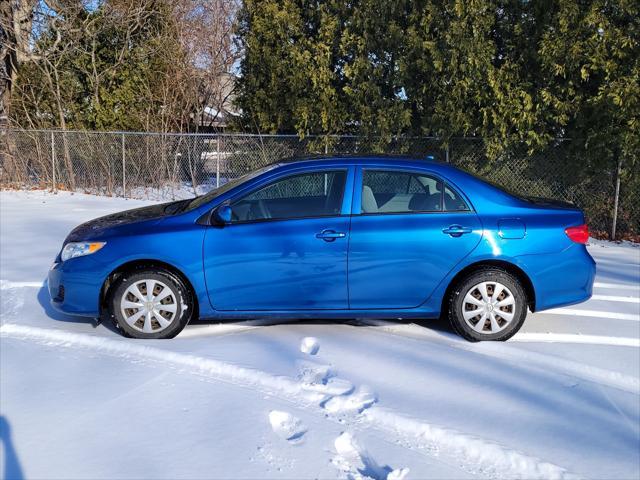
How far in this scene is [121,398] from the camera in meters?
3.65

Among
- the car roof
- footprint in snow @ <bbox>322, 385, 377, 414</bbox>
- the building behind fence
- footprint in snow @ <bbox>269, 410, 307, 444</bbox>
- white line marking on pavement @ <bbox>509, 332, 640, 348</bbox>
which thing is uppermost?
the building behind fence

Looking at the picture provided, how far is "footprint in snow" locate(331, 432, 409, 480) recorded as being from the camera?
2.88m

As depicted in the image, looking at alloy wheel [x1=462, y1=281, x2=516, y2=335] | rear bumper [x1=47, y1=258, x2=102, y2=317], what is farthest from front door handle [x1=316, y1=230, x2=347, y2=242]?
rear bumper [x1=47, y1=258, x2=102, y2=317]

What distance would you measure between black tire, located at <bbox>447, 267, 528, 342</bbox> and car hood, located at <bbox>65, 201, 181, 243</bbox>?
2.57 meters

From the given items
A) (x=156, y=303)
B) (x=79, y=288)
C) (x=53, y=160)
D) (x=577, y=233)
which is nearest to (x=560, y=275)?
(x=577, y=233)

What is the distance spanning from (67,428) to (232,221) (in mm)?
2061

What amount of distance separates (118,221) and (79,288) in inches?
27.4

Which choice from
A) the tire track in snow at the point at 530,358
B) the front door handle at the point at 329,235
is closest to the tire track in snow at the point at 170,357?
the front door handle at the point at 329,235

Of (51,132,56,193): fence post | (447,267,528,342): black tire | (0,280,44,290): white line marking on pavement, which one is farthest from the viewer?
(51,132,56,193): fence post

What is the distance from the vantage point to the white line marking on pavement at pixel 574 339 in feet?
16.2

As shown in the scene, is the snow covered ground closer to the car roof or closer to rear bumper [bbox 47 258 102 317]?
rear bumper [bbox 47 258 102 317]

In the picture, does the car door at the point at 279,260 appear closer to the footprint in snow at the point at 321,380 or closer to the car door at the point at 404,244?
the car door at the point at 404,244

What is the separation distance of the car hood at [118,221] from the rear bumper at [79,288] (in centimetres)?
26

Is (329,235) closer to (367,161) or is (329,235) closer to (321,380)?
(367,161)
